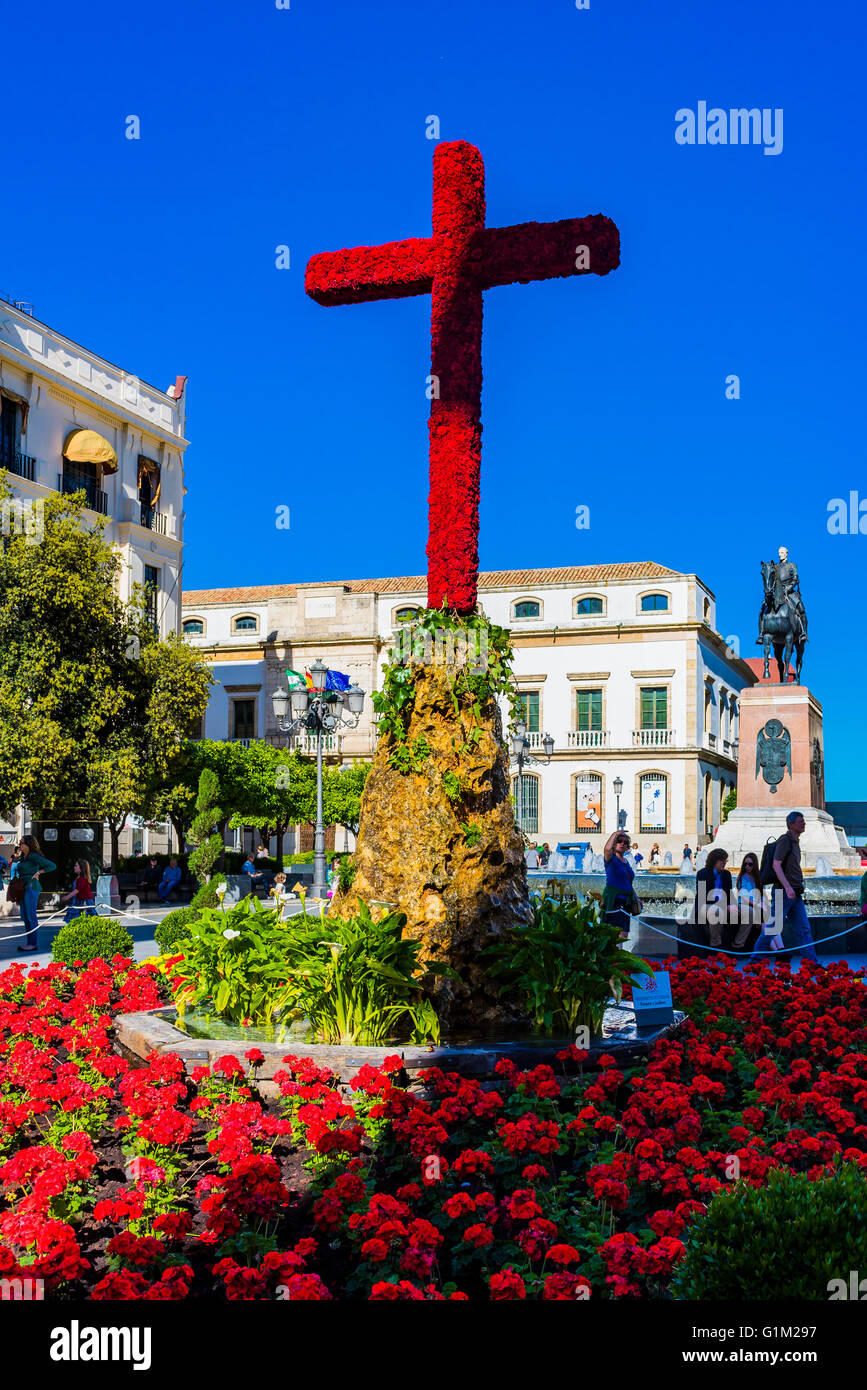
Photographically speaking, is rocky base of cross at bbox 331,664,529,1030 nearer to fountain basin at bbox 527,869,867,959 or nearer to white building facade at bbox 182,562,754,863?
fountain basin at bbox 527,869,867,959

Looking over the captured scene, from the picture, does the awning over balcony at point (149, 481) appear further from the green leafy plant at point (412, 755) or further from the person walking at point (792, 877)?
the green leafy plant at point (412, 755)

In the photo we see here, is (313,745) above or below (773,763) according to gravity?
above

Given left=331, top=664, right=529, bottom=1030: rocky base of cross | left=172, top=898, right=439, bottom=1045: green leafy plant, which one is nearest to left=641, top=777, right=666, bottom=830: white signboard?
left=331, top=664, right=529, bottom=1030: rocky base of cross

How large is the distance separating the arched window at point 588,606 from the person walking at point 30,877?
35.0 metres

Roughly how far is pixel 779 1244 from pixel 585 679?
144ft

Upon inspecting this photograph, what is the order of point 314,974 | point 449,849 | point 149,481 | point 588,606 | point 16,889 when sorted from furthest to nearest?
point 588,606
point 149,481
point 16,889
point 449,849
point 314,974

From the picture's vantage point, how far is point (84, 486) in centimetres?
2972

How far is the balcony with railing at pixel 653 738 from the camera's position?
44219 mm

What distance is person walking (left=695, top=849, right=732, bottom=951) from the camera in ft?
39.1

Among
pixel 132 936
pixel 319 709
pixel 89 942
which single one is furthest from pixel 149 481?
pixel 89 942

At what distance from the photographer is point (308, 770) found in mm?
32500

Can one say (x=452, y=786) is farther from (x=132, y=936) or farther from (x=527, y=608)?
(x=527, y=608)

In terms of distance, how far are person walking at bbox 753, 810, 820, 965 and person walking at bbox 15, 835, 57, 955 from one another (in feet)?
27.1

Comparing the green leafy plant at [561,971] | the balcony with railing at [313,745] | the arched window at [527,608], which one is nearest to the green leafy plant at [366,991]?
the green leafy plant at [561,971]
